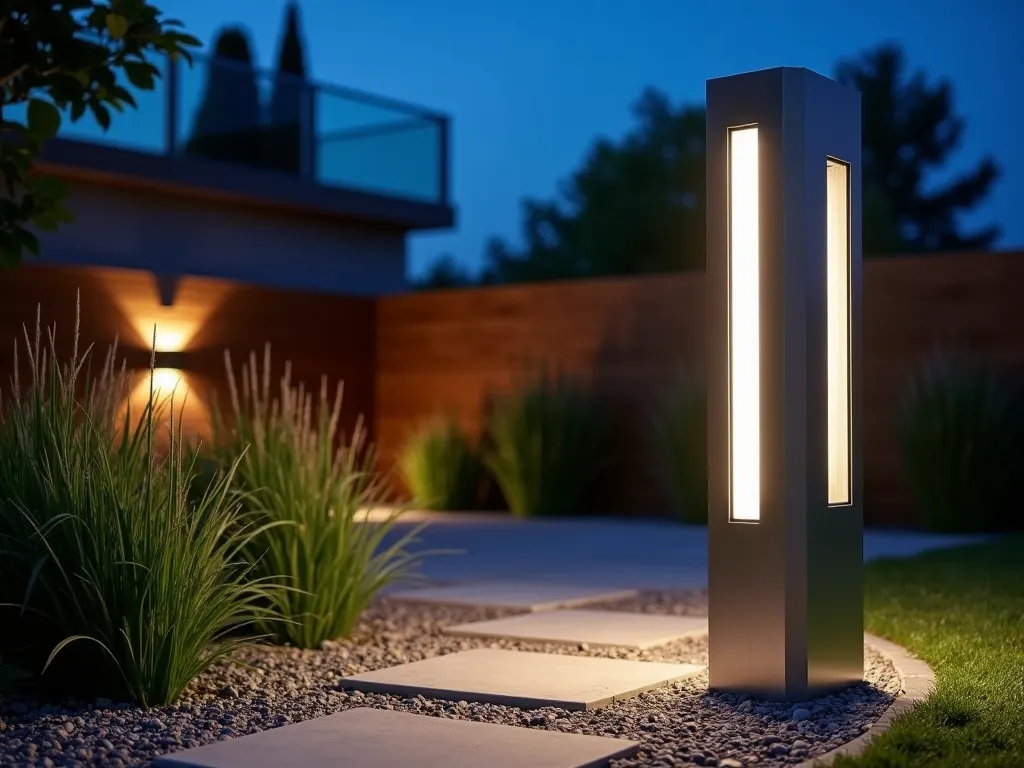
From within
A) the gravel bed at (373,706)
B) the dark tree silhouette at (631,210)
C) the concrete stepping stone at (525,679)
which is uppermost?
the dark tree silhouette at (631,210)

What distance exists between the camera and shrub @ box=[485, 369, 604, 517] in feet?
31.3

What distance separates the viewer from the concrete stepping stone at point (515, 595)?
202 inches

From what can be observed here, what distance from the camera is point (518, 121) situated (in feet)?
171

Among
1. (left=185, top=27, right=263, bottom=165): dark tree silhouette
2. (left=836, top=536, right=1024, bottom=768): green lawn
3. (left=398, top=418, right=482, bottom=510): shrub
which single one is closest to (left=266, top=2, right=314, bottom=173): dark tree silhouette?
(left=185, top=27, right=263, bottom=165): dark tree silhouette

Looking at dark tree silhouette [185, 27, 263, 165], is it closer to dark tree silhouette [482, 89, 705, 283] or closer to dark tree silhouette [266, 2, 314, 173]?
dark tree silhouette [266, 2, 314, 173]

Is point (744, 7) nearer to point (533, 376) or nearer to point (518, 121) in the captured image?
point (518, 121)

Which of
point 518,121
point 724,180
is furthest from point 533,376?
point 518,121

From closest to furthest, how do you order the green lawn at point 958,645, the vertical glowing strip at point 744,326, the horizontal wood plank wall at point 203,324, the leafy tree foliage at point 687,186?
the green lawn at point 958,645, the vertical glowing strip at point 744,326, the horizontal wood plank wall at point 203,324, the leafy tree foliage at point 687,186

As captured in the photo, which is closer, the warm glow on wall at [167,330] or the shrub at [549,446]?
the warm glow on wall at [167,330]

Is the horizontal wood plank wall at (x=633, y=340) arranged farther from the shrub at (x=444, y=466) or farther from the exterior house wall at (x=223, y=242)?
the exterior house wall at (x=223, y=242)

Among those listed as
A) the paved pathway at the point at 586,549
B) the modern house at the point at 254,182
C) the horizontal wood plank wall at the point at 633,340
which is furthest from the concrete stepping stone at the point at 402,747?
the modern house at the point at 254,182

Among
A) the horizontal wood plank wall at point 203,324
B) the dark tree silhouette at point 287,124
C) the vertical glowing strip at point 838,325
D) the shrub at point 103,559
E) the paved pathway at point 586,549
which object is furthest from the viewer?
the dark tree silhouette at point 287,124

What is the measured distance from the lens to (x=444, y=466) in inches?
398

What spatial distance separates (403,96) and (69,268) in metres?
43.4
